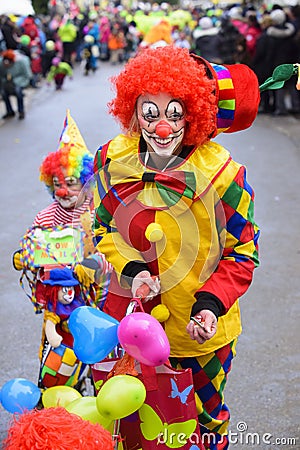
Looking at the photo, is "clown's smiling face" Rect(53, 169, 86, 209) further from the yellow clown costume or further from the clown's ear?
the clown's ear

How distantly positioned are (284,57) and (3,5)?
8.33 m

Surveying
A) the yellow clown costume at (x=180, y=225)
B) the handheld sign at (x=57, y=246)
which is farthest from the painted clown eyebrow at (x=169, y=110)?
the handheld sign at (x=57, y=246)

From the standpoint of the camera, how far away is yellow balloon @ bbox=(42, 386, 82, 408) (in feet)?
9.71

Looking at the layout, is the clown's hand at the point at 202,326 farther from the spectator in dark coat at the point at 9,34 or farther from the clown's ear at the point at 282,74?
the spectator in dark coat at the point at 9,34

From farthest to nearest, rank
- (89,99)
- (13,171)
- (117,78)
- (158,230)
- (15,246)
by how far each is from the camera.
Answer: (89,99)
(13,171)
(15,246)
(117,78)
(158,230)

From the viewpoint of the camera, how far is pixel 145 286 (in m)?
2.41

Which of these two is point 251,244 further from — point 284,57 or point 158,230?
point 284,57

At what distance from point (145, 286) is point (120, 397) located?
0.44 meters

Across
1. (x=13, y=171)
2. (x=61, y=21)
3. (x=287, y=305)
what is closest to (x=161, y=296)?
(x=287, y=305)

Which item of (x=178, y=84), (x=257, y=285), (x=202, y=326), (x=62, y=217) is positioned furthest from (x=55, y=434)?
(x=257, y=285)

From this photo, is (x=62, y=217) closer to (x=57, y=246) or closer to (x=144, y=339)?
(x=57, y=246)

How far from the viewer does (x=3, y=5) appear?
17359mm

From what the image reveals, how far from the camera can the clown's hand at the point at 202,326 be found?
2.27m

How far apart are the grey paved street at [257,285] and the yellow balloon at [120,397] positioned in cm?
139
